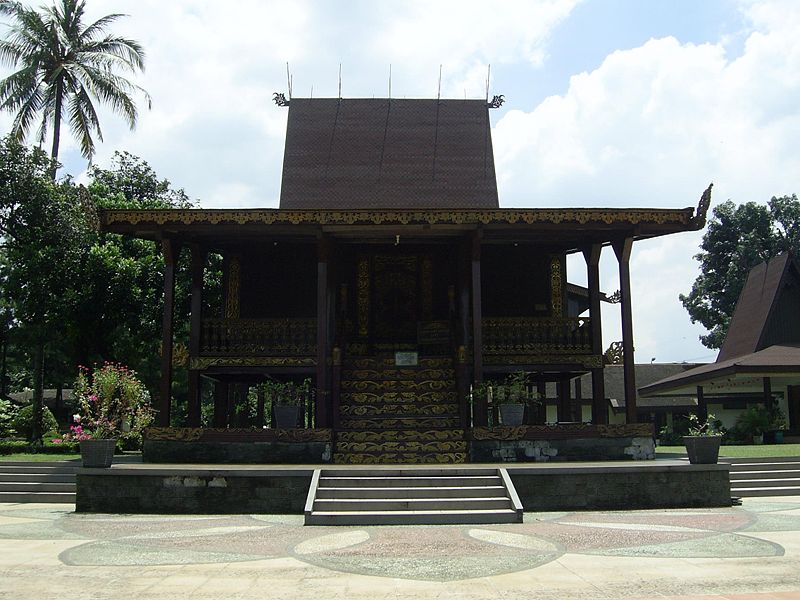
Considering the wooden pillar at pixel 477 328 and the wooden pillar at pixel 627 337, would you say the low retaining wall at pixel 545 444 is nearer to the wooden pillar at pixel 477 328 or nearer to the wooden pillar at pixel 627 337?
the wooden pillar at pixel 477 328

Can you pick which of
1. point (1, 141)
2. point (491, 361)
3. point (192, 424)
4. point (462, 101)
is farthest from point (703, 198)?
point (1, 141)

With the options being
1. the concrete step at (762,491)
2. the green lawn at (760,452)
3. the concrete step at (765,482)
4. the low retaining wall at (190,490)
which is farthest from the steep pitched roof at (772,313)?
the low retaining wall at (190,490)

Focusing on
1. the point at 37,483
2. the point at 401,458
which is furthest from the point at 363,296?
the point at 37,483

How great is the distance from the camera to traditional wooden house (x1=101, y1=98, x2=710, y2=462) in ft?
48.5

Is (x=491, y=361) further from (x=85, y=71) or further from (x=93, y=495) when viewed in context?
(x=85, y=71)

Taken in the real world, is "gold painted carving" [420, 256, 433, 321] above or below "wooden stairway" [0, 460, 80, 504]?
above

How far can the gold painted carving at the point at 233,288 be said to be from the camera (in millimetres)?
18000

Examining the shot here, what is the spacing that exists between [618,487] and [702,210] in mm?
6031

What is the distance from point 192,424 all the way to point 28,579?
28.7 ft

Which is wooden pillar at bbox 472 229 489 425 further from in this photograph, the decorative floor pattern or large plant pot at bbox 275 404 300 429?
the decorative floor pattern

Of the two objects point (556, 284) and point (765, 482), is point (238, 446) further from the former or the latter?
point (765, 482)

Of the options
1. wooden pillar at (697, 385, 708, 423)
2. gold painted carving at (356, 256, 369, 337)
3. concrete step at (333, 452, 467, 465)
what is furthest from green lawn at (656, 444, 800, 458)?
gold painted carving at (356, 256, 369, 337)

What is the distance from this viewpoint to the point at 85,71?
27375 mm

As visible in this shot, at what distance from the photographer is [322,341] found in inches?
591
